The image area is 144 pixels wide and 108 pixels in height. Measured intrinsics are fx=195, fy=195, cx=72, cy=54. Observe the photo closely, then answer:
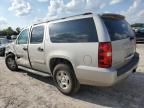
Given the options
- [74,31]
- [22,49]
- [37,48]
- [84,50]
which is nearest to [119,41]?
[84,50]

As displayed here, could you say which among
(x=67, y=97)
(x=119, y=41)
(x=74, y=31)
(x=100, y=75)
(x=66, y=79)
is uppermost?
(x=74, y=31)

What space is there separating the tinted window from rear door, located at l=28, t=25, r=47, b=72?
19.0 inches

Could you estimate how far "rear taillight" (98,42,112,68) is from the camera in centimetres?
396

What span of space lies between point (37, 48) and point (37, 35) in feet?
1.41

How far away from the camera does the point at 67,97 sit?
4.87 meters

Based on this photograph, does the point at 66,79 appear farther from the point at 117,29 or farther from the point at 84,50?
the point at 117,29

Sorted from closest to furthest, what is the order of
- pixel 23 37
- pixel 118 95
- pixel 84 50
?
pixel 84 50
pixel 118 95
pixel 23 37

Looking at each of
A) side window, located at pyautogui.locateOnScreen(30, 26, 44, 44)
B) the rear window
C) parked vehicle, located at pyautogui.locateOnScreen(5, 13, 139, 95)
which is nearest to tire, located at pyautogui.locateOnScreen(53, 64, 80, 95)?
parked vehicle, located at pyautogui.locateOnScreen(5, 13, 139, 95)

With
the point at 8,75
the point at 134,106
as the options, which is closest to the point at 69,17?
the point at 134,106

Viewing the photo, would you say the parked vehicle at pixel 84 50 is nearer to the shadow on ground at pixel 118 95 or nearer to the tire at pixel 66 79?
the tire at pixel 66 79

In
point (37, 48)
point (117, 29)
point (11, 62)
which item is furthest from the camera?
point (11, 62)

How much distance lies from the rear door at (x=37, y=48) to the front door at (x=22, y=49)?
0.31 metres

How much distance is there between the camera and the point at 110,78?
397cm

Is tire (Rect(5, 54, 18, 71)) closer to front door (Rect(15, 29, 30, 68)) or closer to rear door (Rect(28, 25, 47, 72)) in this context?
front door (Rect(15, 29, 30, 68))
